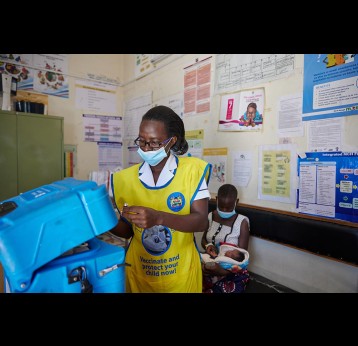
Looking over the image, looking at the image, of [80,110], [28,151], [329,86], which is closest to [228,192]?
[329,86]

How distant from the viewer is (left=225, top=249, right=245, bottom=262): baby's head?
181 cm

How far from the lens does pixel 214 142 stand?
240cm

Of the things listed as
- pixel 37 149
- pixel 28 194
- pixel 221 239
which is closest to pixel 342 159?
pixel 221 239

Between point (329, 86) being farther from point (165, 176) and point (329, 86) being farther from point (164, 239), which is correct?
point (164, 239)

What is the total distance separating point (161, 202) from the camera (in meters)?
1.03

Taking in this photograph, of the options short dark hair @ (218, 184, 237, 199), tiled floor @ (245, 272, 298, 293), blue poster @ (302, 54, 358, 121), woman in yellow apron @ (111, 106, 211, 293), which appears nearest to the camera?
woman in yellow apron @ (111, 106, 211, 293)

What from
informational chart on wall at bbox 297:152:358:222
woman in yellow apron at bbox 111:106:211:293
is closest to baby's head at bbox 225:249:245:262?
informational chart on wall at bbox 297:152:358:222

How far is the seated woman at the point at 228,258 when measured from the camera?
170 centimetres

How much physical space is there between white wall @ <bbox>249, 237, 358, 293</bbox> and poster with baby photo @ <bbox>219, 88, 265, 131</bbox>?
92 cm

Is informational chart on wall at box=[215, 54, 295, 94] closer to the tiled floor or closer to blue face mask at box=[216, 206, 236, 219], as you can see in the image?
blue face mask at box=[216, 206, 236, 219]

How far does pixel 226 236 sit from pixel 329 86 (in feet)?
3.98

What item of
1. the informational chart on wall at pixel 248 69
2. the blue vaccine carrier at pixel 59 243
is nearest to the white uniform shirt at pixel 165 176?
the blue vaccine carrier at pixel 59 243

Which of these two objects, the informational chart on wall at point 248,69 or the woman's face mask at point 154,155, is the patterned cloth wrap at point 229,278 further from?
the informational chart on wall at point 248,69
